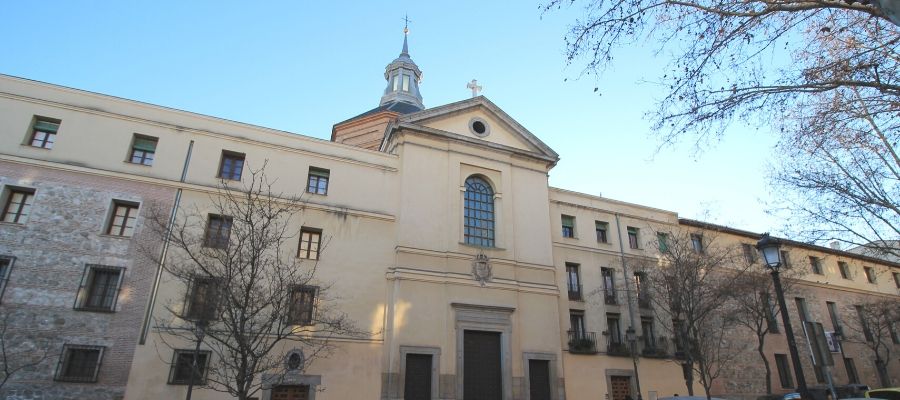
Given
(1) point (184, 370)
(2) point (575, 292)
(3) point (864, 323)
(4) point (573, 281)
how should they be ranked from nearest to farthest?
(1) point (184, 370) < (2) point (575, 292) < (4) point (573, 281) < (3) point (864, 323)

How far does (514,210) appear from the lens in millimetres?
23766

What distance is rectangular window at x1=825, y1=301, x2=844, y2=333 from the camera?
31984mm

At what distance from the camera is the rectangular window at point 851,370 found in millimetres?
30286

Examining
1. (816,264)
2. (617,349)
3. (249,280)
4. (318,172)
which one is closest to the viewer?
(249,280)

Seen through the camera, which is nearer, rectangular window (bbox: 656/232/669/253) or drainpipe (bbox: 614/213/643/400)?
drainpipe (bbox: 614/213/643/400)

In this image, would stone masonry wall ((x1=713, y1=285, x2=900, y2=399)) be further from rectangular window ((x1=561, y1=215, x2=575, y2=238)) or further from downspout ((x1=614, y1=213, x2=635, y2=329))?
rectangular window ((x1=561, y1=215, x2=575, y2=238))

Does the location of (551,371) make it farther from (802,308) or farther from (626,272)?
(802,308)

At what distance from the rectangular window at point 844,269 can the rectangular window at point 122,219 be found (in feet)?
135

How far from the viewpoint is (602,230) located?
2639 centimetres

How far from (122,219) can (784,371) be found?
106 ft

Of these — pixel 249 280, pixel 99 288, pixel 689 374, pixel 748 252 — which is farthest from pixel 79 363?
pixel 748 252

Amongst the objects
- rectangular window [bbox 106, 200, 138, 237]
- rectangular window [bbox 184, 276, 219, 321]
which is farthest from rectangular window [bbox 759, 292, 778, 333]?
rectangular window [bbox 106, 200, 138, 237]

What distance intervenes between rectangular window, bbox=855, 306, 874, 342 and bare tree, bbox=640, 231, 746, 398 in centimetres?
1118

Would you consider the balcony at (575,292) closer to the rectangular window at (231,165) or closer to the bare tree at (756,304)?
the bare tree at (756,304)
